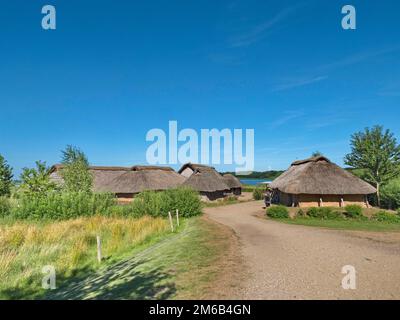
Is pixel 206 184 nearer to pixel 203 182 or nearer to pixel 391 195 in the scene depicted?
pixel 203 182

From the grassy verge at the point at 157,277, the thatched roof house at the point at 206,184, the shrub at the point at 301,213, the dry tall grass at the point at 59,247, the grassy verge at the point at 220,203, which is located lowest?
the grassy verge at the point at 220,203

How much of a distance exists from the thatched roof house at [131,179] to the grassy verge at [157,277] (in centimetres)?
2647

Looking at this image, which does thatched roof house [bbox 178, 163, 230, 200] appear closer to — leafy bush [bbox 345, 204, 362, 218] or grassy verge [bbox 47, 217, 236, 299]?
leafy bush [bbox 345, 204, 362, 218]

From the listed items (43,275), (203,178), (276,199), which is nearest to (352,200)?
(276,199)

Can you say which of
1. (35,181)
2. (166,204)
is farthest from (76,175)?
(166,204)

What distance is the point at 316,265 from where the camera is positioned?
8438 millimetres

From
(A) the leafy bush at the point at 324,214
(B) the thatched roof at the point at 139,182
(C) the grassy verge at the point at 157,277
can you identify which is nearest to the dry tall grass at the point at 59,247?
(C) the grassy verge at the point at 157,277

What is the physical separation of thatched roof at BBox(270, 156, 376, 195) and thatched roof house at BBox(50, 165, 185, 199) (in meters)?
15.8

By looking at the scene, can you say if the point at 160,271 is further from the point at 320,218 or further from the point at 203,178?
the point at 203,178

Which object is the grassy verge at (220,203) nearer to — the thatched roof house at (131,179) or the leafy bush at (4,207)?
the thatched roof house at (131,179)

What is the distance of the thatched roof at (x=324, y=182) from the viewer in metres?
27.9

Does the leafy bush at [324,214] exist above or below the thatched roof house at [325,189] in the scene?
below

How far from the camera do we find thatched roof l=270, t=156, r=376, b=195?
91.7ft
